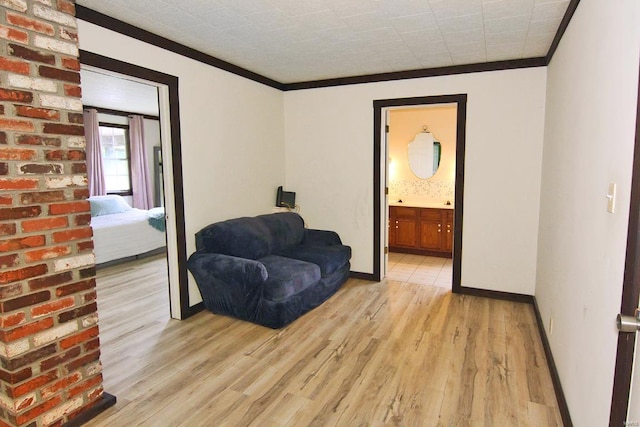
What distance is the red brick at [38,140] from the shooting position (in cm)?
187

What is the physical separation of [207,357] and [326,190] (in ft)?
8.60

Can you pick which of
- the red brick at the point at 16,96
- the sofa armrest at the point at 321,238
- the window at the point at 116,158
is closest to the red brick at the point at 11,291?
the red brick at the point at 16,96

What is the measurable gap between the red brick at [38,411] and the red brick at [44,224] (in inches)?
35.1

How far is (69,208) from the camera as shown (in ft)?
6.79

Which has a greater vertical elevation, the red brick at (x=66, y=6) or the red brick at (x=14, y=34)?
the red brick at (x=66, y=6)

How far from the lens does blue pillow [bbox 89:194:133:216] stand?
6199 millimetres

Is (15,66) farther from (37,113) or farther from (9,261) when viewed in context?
(9,261)

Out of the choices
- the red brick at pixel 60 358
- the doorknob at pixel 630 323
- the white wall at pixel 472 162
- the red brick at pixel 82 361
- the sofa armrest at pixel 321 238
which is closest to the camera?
the doorknob at pixel 630 323

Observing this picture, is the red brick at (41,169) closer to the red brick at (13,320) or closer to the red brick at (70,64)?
the red brick at (70,64)

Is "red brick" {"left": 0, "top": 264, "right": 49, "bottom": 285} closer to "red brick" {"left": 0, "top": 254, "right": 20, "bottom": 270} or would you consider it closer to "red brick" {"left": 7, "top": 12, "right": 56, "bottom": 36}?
"red brick" {"left": 0, "top": 254, "right": 20, "bottom": 270}

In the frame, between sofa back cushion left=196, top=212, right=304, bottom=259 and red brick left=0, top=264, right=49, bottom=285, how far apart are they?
175 cm

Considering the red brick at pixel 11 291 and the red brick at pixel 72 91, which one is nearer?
the red brick at pixel 11 291

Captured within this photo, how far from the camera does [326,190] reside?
195 inches

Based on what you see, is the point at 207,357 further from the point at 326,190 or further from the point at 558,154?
the point at 558,154
